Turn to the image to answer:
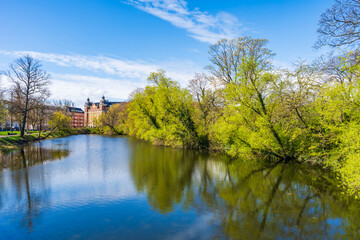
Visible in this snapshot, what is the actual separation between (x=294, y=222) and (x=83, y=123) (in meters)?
131

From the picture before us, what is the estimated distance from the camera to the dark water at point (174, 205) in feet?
24.8

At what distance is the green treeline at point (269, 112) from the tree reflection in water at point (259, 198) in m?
1.24

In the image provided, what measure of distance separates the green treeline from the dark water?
5.75 ft

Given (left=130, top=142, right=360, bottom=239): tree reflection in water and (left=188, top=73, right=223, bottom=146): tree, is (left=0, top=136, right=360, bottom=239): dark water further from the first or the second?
(left=188, top=73, right=223, bottom=146): tree

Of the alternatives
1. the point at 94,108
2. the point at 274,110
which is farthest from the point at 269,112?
the point at 94,108

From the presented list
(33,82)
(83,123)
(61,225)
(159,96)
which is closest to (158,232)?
(61,225)

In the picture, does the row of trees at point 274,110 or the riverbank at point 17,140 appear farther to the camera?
the riverbank at point 17,140

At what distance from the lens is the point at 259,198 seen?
10.5 metres

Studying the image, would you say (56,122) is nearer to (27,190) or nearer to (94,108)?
(27,190)

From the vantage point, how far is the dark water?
7547 mm

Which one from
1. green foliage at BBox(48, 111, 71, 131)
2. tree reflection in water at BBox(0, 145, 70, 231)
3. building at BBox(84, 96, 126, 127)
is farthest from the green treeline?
building at BBox(84, 96, 126, 127)

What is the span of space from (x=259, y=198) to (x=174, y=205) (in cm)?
401

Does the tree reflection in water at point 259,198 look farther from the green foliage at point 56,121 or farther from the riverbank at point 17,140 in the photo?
the green foliage at point 56,121

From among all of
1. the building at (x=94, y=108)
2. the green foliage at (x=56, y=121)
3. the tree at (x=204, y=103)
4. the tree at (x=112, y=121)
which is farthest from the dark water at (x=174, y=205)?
the building at (x=94, y=108)
